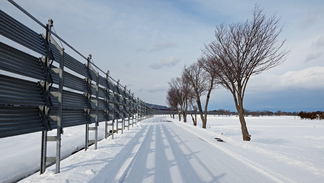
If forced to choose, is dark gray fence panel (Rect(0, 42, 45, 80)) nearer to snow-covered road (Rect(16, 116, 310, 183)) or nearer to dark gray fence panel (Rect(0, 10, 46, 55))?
dark gray fence panel (Rect(0, 10, 46, 55))

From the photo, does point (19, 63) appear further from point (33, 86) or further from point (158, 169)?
point (158, 169)

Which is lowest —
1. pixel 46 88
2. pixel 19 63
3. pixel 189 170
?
pixel 189 170

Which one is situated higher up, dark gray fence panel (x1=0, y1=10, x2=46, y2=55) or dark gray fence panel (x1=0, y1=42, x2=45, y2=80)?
dark gray fence panel (x1=0, y1=10, x2=46, y2=55)

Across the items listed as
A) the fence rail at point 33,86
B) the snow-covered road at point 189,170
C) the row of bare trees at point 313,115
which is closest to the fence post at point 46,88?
the fence rail at point 33,86

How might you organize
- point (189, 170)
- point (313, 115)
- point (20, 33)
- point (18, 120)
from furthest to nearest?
point (313, 115)
point (189, 170)
point (20, 33)
point (18, 120)

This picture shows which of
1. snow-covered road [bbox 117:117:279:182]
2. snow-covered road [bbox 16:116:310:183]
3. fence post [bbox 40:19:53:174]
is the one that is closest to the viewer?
fence post [bbox 40:19:53:174]

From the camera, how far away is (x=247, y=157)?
6.44 meters

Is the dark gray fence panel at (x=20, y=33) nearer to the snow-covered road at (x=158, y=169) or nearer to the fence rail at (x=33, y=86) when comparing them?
the fence rail at (x=33, y=86)

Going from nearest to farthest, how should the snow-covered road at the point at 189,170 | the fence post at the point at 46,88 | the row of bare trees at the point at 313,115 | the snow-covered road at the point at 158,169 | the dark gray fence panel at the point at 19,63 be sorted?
the dark gray fence panel at the point at 19,63 → the fence post at the point at 46,88 → the snow-covered road at the point at 158,169 → the snow-covered road at the point at 189,170 → the row of bare trees at the point at 313,115

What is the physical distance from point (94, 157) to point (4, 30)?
4137 mm

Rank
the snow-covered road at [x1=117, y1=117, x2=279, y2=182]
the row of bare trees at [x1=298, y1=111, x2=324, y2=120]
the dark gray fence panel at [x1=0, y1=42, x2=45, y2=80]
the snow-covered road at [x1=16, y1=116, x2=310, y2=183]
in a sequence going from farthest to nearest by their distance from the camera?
1. the row of bare trees at [x1=298, y1=111, x2=324, y2=120]
2. the snow-covered road at [x1=117, y1=117, x2=279, y2=182]
3. the snow-covered road at [x1=16, y1=116, x2=310, y2=183]
4. the dark gray fence panel at [x1=0, y1=42, x2=45, y2=80]

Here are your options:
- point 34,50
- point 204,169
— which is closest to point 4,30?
point 34,50

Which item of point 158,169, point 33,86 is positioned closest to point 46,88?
point 33,86

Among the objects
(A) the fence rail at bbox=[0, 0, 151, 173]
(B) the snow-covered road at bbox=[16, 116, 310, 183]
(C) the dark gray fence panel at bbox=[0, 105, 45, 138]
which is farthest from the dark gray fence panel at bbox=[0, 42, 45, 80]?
(B) the snow-covered road at bbox=[16, 116, 310, 183]
